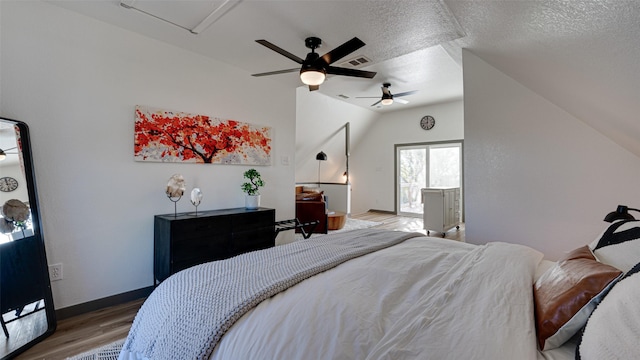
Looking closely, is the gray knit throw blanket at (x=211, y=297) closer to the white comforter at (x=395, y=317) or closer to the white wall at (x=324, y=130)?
the white comforter at (x=395, y=317)

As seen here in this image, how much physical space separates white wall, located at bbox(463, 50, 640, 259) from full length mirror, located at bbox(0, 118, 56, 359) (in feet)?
13.3

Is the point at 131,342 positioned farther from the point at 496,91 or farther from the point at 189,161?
the point at 496,91

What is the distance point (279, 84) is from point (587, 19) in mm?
3117

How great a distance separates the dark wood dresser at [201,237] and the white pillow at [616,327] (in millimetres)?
2589

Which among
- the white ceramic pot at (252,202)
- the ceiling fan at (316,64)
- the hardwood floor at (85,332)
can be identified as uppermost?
the ceiling fan at (316,64)

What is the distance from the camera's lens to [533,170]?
2.91m

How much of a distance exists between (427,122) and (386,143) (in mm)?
1235

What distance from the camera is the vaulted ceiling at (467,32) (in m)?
1.53

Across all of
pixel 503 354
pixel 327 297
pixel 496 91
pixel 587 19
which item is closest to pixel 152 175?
pixel 327 297

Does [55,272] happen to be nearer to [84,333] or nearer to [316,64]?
[84,333]

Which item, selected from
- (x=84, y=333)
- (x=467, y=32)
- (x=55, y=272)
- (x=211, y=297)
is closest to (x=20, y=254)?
(x=55, y=272)

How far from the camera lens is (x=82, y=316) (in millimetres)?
2232

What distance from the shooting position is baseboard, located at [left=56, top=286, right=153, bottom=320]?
7.21 ft

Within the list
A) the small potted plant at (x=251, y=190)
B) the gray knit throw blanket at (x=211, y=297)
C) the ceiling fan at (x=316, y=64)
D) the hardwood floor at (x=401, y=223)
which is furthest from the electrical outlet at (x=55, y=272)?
the hardwood floor at (x=401, y=223)
